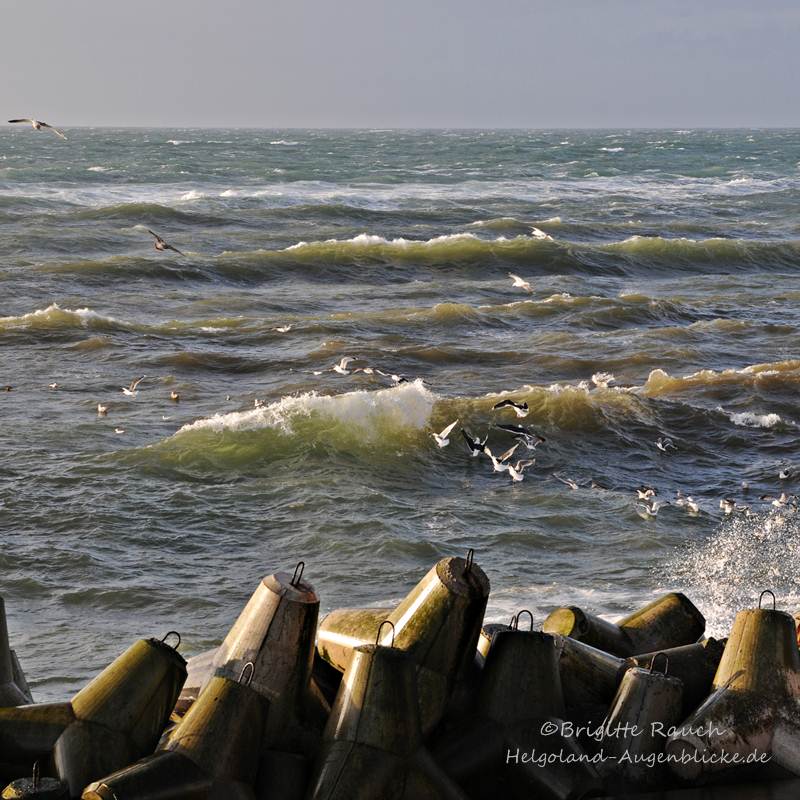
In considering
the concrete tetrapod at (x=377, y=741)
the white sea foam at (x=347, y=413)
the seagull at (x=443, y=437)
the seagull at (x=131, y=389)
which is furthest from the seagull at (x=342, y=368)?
the concrete tetrapod at (x=377, y=741)

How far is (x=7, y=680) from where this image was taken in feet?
21.2

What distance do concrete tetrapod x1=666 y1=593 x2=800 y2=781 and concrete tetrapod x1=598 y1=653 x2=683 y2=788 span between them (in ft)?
0.25

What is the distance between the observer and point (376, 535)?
12094 millimetres

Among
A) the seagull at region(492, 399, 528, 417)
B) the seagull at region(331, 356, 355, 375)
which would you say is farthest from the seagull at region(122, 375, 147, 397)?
the seagull at region(492, 399, 528, 417)

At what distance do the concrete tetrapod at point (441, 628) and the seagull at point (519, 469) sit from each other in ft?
25.6

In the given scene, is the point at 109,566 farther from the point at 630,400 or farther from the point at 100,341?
the point at 100,341

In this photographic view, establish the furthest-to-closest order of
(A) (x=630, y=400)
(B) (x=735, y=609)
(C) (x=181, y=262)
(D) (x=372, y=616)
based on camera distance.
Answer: (C) (x=181, y=262) < (A) (x=630, y=400) < (B) (x=735, y=609) < (D) (x=372, y=616)

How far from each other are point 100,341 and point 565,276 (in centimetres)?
1322

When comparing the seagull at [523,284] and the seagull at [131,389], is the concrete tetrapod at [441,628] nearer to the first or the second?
the seagull at [131,389]

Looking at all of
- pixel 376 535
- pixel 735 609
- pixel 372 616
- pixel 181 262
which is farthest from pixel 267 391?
pixel 181 262

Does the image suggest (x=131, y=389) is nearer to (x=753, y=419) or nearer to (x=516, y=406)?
(x=516, y=406)

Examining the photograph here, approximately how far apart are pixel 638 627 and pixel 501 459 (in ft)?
23.6

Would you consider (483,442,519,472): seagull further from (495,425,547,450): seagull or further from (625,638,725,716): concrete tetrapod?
(625,638,725,716): concrete tetrapod

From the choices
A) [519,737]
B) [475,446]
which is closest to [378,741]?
[519,737]
